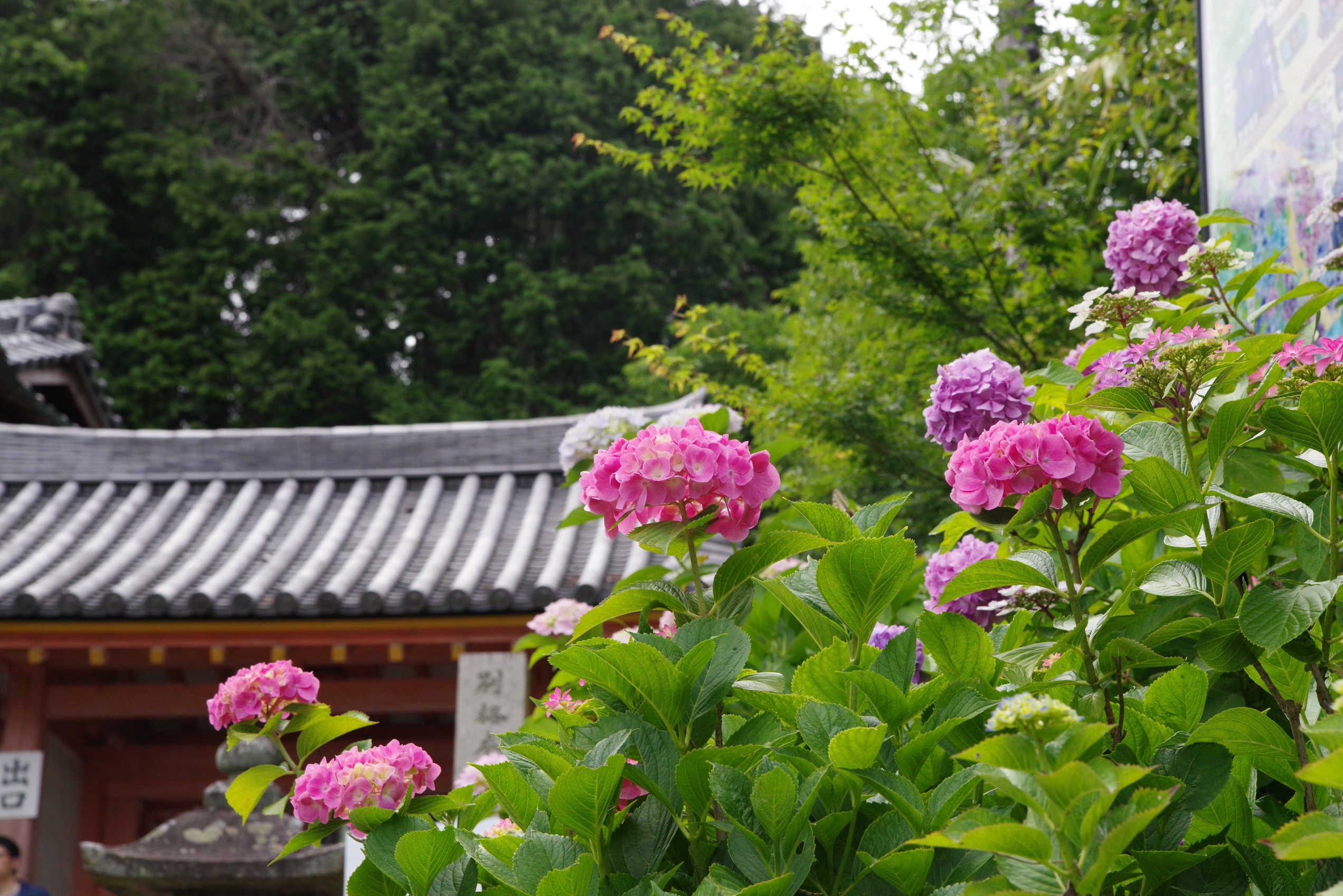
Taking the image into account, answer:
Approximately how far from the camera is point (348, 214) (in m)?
13.9

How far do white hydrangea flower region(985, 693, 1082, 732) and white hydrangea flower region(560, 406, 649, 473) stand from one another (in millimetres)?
1176

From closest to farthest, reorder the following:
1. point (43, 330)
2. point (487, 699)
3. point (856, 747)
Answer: point (856, 747)
point (487, 699)
point (43, 330)

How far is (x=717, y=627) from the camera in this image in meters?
0.81

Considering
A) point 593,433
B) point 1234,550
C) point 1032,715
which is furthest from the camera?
point 593,433

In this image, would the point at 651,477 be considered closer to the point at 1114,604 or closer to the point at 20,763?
the point at 1114,604

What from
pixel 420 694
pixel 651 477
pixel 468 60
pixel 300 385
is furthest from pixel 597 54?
pixel 651 477

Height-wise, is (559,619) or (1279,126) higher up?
(1279,126)

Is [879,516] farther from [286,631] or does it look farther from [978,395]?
[286,631]

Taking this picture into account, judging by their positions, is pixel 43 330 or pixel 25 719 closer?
pixel 25 719

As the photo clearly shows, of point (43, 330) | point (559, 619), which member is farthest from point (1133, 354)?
point (43, 330)

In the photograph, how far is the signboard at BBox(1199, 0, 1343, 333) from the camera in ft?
5.54

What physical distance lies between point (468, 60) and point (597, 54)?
179cm

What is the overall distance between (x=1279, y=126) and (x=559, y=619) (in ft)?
4.89

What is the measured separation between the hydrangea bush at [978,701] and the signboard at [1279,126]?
85 cm
